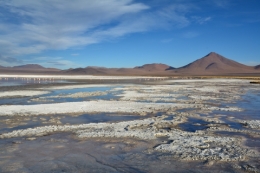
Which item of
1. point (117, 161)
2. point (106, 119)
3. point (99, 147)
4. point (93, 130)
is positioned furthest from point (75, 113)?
point (117, 161)

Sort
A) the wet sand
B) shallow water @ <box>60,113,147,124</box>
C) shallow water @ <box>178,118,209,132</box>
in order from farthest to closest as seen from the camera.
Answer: shallow water @ <box>60,113,147,124</box> < shallow water @ <box>178,118,209,132</box> < the wet sand

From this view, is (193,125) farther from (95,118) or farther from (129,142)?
(95,118)

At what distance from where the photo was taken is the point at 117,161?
5.52 meters

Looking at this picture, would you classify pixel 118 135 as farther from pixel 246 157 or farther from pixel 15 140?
pixel 246 157

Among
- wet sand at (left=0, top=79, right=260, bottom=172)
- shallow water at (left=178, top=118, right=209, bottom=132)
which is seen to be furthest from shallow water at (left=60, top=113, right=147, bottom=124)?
shallow water at (left=178, top=118, right=209, bottom=132)

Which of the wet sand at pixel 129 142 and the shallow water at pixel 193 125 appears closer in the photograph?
the wet sand at pixel 129 142

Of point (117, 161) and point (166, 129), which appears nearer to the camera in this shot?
point (117, 161)

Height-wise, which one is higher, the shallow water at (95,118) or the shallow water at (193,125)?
the shallow water at (95,118)

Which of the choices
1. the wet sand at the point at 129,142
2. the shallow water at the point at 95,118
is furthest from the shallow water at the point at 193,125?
the shallow water at the point at 95,118

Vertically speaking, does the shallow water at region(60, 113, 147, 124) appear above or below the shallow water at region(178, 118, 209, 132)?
above

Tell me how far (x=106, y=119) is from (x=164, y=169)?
530cm

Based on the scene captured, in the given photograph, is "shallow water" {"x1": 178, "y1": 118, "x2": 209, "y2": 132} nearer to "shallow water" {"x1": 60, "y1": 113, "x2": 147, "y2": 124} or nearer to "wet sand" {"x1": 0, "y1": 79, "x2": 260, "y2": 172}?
"wet sand" {"x1": 0, "y1": 79, "x2": 260, "y2": 172}

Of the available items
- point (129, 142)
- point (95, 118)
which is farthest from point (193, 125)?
point (95, 118)

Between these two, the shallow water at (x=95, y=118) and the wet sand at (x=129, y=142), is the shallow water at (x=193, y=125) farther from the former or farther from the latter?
the shallow water at (x=95, y=118)
